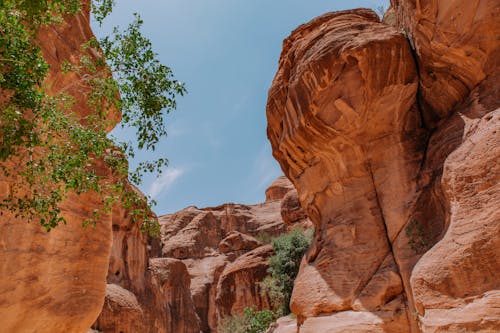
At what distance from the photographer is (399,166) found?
13.0m

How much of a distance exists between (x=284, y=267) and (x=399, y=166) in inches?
505

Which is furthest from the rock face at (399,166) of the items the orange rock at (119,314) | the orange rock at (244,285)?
the orange rock at (244,285)

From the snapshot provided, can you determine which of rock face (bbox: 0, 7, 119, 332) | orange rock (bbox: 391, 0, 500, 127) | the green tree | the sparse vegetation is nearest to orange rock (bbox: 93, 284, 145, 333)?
the sparse vegetation

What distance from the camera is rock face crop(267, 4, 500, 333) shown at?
895 centimetres

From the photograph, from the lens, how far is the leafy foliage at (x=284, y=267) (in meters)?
22.4

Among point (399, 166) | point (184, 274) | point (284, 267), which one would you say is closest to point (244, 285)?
point (284, 267)

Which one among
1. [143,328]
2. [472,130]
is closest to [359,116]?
[472,130]

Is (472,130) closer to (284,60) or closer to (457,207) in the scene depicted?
(457,207)

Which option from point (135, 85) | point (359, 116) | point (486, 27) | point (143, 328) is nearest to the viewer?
point (135, 85)

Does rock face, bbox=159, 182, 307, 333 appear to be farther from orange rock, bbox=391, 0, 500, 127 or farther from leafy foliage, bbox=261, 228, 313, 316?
orange rock, bbox=391, 0, 500, 127

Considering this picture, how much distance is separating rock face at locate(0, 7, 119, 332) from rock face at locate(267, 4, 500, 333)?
22.5 ft

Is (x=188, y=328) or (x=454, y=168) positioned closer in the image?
(x=454, y=168)

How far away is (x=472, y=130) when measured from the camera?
1030cm

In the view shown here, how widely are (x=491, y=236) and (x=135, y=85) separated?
7.99m
